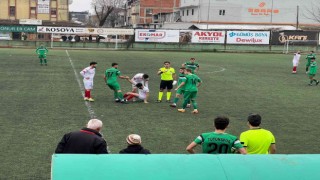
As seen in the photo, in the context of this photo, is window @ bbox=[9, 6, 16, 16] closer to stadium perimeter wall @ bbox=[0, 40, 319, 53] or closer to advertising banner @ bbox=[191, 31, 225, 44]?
stadium perimeter wall @ bbox=[0, 40, 319, 53]

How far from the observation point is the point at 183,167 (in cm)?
457

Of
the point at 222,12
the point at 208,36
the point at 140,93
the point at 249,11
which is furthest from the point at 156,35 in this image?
the point at 140,93

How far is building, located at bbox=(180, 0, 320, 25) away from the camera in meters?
79.4

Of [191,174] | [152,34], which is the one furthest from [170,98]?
[152,34]

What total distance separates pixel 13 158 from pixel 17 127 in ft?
10.0

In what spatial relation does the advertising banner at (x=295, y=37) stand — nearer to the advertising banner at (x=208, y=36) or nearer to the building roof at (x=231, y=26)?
the advertising banner at (x=208, y=36)

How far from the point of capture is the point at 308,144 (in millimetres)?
11180

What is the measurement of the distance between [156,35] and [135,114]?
4092 cm

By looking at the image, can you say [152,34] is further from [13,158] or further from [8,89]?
[13,158]

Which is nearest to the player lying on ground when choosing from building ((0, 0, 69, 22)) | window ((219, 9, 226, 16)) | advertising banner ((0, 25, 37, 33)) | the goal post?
advertising banner ((0, 25, 37, 33))

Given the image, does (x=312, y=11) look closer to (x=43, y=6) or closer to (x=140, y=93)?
(x=43, y=6)

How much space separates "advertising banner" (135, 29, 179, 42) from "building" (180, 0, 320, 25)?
2425 centimetres

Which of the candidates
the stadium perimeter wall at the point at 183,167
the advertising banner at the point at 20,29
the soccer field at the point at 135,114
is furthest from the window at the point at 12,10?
the stadium perimeter wall at the point at 183,167

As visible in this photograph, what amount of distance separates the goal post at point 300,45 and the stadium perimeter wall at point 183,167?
52.9 m
